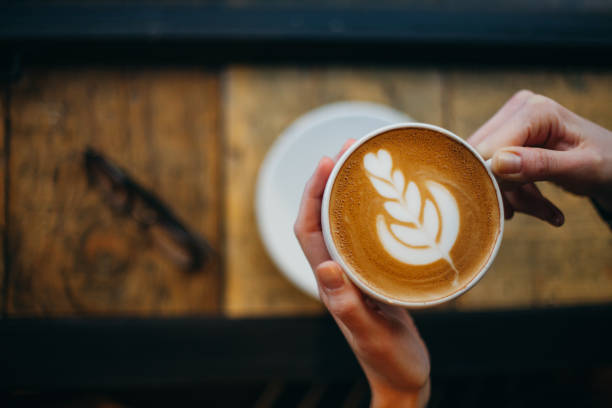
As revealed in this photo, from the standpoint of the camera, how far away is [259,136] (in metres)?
0.93

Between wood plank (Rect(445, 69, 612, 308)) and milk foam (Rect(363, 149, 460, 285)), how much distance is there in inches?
21.7

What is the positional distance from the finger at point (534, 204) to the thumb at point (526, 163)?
102 mm

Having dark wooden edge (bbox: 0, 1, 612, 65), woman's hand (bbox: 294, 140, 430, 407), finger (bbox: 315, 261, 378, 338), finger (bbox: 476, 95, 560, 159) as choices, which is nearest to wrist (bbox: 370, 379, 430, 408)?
woman's hand (bbox: 294, 140, 430, 407)

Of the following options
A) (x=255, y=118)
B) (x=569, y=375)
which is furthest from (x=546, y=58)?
(x=569, y=375)

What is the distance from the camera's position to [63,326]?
0.88 meters

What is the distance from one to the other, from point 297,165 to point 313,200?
29 centimetres

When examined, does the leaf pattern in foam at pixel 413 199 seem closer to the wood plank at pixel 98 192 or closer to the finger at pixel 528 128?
the finger at pixel 528 128

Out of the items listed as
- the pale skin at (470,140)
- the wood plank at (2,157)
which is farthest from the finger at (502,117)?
the wood plank at (2,157)

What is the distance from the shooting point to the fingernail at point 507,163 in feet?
1.51

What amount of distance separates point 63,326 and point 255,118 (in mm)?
675

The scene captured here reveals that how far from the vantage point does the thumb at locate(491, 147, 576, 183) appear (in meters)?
0.46

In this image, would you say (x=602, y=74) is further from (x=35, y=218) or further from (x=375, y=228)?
(x=35, y=218)

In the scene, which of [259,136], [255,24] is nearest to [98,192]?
[259,136]

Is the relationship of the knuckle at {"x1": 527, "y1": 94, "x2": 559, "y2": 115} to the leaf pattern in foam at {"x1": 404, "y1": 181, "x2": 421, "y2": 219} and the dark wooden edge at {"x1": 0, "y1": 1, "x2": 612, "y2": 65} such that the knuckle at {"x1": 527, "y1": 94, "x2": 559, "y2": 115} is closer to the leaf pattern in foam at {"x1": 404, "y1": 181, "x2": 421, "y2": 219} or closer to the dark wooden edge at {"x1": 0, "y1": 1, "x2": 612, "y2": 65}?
the leaf pattern in foam at {"x1": 404, "y1": 181, "x2": 421, "y2": 219}
